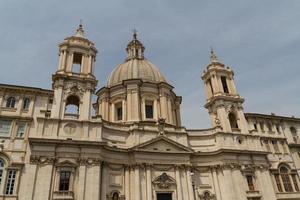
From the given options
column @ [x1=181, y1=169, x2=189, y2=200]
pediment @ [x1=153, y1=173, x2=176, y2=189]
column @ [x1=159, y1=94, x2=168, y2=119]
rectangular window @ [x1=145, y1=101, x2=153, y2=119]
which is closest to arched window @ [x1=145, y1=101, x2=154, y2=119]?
rectangular window @ [x1=145, y1=101, x2=153, y2=119]

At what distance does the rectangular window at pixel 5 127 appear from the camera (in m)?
24.8

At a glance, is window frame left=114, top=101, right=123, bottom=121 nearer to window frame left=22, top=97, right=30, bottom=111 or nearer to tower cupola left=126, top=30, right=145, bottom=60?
tower cupola left=126, top=30, right=145, bottom=60

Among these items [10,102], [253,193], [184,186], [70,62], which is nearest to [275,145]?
[253,193]

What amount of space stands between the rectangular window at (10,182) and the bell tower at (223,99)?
2438 cm

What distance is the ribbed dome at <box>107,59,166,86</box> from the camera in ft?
128

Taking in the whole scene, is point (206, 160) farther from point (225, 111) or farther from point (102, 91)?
point (102, 91)

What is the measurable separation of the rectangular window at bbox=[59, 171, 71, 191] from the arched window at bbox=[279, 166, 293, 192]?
27.2 m

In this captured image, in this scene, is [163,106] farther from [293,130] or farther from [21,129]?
[293,130]

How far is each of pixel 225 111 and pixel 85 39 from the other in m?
21.8

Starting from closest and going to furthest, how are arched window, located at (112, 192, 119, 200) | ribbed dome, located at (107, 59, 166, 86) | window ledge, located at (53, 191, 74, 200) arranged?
window ledge, located at (53, 191, 74, 200) → arched window, located at (112, 192, 119, 200) → ribbed dome, located at (107, 59, 166, 86)

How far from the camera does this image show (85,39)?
33.2 metres

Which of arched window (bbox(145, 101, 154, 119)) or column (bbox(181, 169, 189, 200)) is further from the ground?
arched window (bbox(145, 101, 154, 119))

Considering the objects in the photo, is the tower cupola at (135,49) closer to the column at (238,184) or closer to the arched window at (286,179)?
the column at (238,184)

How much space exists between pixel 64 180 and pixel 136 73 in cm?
2009
